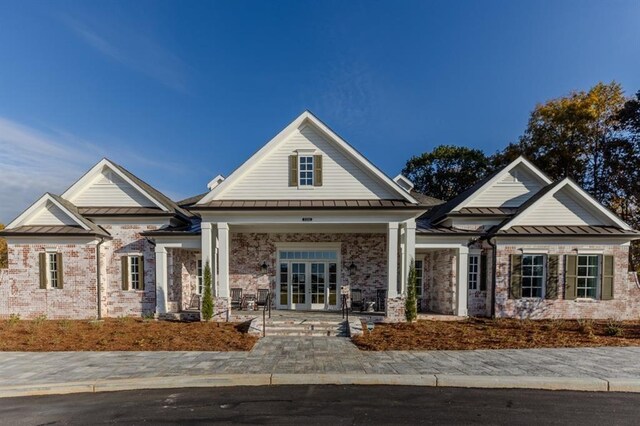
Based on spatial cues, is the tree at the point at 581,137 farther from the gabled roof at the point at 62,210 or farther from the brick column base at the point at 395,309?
the gabled roof at the point at 62,210

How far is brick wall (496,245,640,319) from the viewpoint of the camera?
1283cm

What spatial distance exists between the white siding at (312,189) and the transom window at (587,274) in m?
8.47

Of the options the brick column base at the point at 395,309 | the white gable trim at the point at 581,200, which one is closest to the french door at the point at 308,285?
the brick column base at the point at 395,309

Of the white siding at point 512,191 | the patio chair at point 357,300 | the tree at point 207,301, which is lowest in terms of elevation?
the patio chair at point 357,300

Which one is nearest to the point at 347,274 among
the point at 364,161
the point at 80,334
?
the point at 364,161

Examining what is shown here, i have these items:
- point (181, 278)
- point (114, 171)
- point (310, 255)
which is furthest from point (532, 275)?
point (114, 171)

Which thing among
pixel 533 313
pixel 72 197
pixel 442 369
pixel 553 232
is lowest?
pixel 533 313

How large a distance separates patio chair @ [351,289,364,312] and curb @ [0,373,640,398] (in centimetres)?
710

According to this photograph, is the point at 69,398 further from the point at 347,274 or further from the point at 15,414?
the point at 347,274

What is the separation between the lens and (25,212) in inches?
520

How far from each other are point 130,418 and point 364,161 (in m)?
10.7

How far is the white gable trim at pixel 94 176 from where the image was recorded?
47.3 feet

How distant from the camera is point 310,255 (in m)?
14.8

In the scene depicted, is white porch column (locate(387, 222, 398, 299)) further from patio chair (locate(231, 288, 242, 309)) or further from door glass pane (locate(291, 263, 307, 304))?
patio chair (locate(231, 288, 242, 309))
